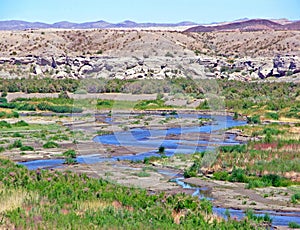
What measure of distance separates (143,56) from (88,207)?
8516 cm

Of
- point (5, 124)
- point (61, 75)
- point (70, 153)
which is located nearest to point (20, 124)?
point (5, 124)

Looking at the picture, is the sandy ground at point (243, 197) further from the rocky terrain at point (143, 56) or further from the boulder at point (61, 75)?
the boulder at point (61, 75)

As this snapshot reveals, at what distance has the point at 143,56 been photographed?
102875mm

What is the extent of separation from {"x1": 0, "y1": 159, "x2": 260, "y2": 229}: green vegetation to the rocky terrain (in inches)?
2909

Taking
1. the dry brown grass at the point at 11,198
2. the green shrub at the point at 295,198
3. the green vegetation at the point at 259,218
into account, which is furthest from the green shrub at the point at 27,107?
the green vegetation at the point at 259,218

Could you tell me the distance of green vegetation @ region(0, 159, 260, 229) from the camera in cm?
1579

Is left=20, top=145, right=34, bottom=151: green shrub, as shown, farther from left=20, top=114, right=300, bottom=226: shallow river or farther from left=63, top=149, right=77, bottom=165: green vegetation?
left=20, top=114, right=300, bottom=226: shallow river

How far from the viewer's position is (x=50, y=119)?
61.5m

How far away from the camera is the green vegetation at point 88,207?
15792mm

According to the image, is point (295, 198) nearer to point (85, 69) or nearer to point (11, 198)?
point (11, 198)

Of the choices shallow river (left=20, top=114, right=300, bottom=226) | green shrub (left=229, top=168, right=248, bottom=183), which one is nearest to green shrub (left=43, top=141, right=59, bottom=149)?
shallow river (left=20, top=114, right=300, bottom=226)

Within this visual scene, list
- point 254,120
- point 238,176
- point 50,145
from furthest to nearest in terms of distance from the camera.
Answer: point 254,120
point 50,145
point 238,176

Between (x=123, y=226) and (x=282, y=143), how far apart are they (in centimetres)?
2422

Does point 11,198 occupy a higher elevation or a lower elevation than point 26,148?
higher
